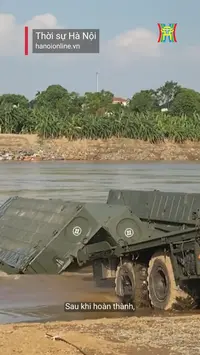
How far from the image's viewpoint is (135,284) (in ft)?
37.7

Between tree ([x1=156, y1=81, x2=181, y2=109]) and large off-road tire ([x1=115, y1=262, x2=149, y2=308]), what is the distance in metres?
133

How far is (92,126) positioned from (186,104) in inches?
1221

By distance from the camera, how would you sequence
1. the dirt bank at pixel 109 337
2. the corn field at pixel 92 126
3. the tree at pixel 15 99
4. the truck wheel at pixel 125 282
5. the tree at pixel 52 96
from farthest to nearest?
the tree at pixel 52 96
the tree at pixel 15 99
the corn field at pixel 92 126
the truck wheel at pixel 125 282
the dirt bank at pixel 109 337

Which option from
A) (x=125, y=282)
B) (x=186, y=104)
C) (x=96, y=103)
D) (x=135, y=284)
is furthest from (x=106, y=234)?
(x=186, y=104)

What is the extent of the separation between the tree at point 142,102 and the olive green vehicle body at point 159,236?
363 feet

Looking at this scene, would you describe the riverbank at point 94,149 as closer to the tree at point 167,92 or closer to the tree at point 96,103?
the tree at point 96,103

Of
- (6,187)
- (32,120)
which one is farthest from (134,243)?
(32,120)

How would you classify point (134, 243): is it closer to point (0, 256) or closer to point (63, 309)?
point (63, 309)

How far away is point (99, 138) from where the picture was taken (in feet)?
335

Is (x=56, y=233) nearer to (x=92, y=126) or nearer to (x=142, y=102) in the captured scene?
(x=92, y=126)

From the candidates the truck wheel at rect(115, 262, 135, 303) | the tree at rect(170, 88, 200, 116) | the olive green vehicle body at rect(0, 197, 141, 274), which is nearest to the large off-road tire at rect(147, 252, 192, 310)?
the truck wheel at rect(115, 262, 135, 303)

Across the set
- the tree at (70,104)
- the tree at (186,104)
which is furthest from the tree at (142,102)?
the tree at (70,104)

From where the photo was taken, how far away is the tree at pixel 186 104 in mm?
126438

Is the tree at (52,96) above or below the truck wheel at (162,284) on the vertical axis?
above
